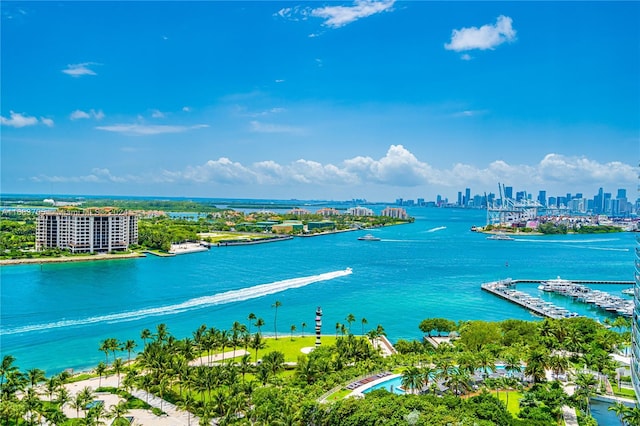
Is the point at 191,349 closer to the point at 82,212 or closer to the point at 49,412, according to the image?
the point at 49,412

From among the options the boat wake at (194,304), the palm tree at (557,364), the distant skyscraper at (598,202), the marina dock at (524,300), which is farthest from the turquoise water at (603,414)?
the distant skyscraper at (598,202)

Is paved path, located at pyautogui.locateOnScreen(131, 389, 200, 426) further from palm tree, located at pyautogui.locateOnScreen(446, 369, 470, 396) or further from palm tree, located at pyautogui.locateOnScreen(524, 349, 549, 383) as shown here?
palm tree, located at pyautogui.locateOnScreen(524, 349, 549, 383)

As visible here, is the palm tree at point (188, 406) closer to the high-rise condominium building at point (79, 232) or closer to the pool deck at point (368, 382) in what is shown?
the pool deck at point (368, 382)

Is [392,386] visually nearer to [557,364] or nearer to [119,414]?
[557,364]

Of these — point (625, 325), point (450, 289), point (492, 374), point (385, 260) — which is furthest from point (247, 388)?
point (385, 260)

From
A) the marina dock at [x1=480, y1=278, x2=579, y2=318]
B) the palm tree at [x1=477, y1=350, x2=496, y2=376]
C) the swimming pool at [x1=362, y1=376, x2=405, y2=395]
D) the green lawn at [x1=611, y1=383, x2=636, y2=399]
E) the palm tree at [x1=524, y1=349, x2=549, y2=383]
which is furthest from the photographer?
the marina dock at [x1=480, y1=278, x2=579, y2=318]

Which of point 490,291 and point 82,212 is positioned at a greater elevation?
point 82,212

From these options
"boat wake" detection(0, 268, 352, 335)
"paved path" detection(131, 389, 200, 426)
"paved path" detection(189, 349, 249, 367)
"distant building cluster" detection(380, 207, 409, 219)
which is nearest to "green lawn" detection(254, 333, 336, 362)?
"paved path" detection(189, 349, 249, 367)
